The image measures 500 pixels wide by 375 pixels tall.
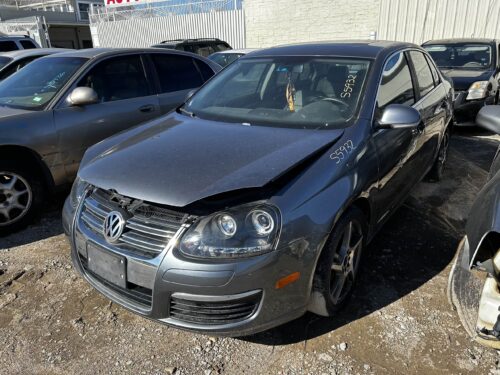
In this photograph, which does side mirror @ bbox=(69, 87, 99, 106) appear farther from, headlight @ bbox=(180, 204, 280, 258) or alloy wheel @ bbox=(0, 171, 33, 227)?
headlight @ bbox=(180, 204, 280, 258)

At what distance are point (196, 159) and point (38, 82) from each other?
9.66ft

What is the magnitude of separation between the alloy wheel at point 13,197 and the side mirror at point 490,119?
386 centimetres

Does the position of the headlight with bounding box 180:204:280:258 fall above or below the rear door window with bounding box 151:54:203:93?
below

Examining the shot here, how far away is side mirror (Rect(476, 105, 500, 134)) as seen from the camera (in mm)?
2899

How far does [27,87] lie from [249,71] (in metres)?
2.47

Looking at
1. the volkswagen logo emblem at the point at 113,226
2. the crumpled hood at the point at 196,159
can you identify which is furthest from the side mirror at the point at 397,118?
the volkswagen logo emblem at the point at 113,226

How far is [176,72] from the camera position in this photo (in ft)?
16.6

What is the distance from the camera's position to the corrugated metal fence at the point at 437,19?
1320 cm

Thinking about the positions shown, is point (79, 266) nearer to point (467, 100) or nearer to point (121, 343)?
point (121, 343)

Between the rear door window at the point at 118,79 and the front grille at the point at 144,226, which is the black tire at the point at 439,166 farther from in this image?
the front grille at the point at 144,226

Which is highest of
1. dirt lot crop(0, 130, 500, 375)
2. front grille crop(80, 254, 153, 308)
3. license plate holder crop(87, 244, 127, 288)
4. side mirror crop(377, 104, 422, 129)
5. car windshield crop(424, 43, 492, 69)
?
side mirror crop(377, 104, 422, 129)

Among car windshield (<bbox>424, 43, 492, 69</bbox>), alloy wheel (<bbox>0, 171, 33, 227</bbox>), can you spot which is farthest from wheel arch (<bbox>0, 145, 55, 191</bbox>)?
car windshield (<bbox>424, 43, 492, 69</bbox>)

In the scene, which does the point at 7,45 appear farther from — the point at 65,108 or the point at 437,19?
the point at 437,19

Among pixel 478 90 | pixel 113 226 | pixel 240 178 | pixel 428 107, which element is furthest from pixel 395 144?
pixel 478 90
